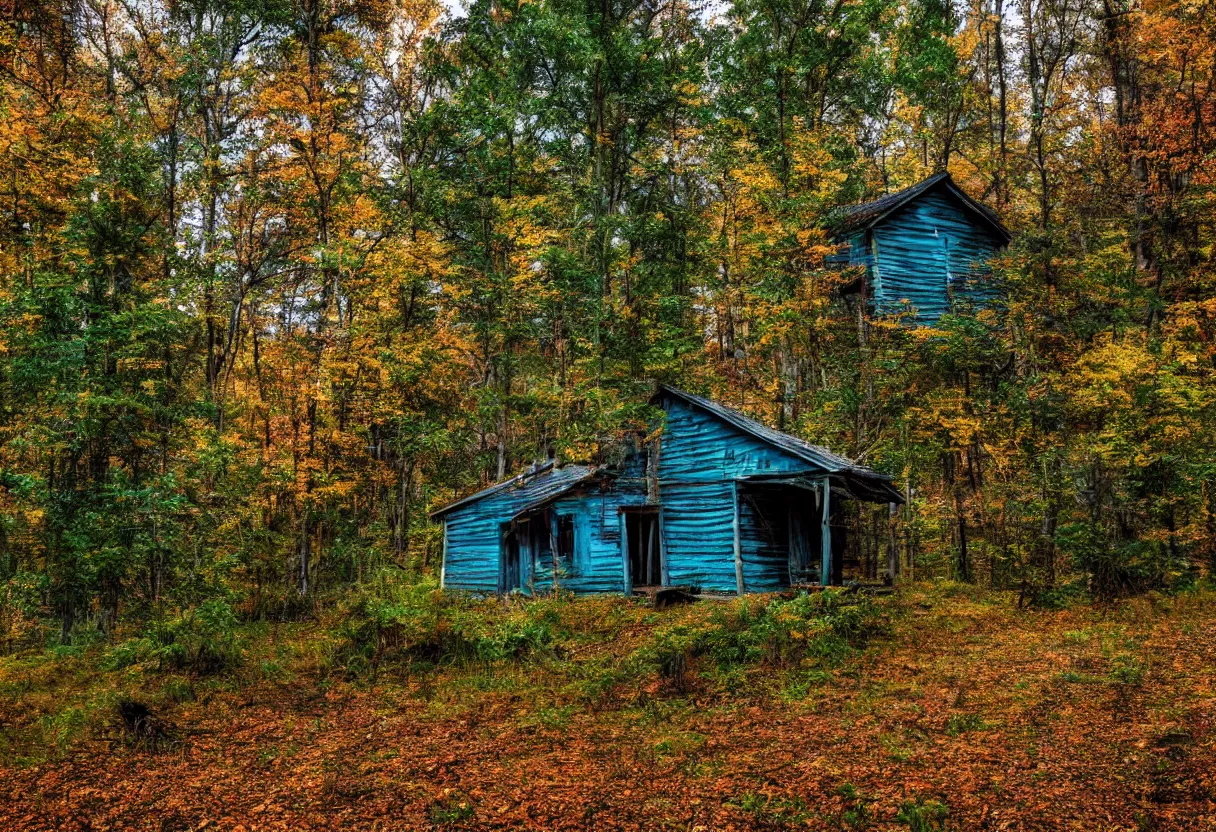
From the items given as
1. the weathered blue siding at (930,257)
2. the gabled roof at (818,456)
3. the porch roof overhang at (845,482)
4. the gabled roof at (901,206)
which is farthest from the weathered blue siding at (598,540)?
the gabled roof at (901,206)

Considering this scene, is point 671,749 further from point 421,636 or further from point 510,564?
point 510,564

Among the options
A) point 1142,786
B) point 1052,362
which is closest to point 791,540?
point 1052,362

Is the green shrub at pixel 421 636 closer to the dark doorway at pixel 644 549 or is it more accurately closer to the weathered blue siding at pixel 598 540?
the weathered blue siding at pixel 598 540

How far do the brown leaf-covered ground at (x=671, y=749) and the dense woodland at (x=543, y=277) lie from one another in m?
4.36

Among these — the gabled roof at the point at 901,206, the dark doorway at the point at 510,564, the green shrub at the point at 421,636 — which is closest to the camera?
the green shrub at the point at 421,636

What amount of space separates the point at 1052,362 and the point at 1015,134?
13421 millimetres

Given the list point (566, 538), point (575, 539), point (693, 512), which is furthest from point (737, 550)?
point (566, 538)

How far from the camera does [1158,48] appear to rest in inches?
749

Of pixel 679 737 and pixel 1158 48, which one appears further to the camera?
pixel 1158 48

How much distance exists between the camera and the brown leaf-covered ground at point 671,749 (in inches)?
238

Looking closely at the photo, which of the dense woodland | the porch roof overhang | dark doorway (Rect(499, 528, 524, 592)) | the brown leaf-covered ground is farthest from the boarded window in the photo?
the brown leaf-covered ground

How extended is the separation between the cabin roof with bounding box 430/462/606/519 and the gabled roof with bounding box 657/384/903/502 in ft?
12.9

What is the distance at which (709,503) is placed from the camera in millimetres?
19156

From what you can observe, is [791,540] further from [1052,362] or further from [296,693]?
[296,693]
